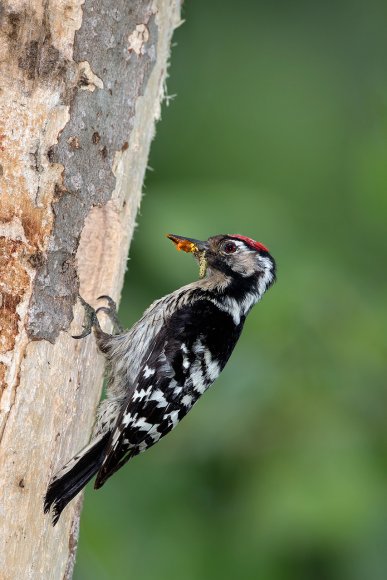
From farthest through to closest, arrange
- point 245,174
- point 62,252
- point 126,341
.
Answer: point 245,174 → point 126,341 → point 62,252

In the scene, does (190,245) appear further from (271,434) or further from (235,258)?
(271,434)

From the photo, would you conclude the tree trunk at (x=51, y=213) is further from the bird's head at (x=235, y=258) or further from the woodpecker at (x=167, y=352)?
the bird's head at (x=235, y=258)

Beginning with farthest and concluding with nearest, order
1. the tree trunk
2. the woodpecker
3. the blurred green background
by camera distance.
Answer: the blurred green background, the woodpecker, the tree trunk

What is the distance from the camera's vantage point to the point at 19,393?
3418mm

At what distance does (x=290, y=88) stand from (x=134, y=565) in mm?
4349

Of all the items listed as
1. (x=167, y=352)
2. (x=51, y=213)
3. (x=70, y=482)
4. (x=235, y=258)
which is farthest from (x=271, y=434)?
(x=51, y=213)

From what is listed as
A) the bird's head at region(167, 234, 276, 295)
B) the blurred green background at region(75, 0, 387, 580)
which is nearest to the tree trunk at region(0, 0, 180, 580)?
the bird's head at region(167, 234, 276, 295)

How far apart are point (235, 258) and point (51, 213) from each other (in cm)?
147

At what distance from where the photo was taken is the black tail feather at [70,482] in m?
3.49

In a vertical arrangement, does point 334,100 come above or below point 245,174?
above

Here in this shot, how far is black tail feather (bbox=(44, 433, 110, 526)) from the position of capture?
3494 mm

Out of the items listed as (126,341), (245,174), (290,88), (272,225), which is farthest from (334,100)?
(126,341)

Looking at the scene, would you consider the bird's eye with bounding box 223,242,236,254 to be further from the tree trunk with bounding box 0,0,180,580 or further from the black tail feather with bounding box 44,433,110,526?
the black tail feather with bounding box 44,433,110,526

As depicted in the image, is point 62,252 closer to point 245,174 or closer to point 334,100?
point 245,174
